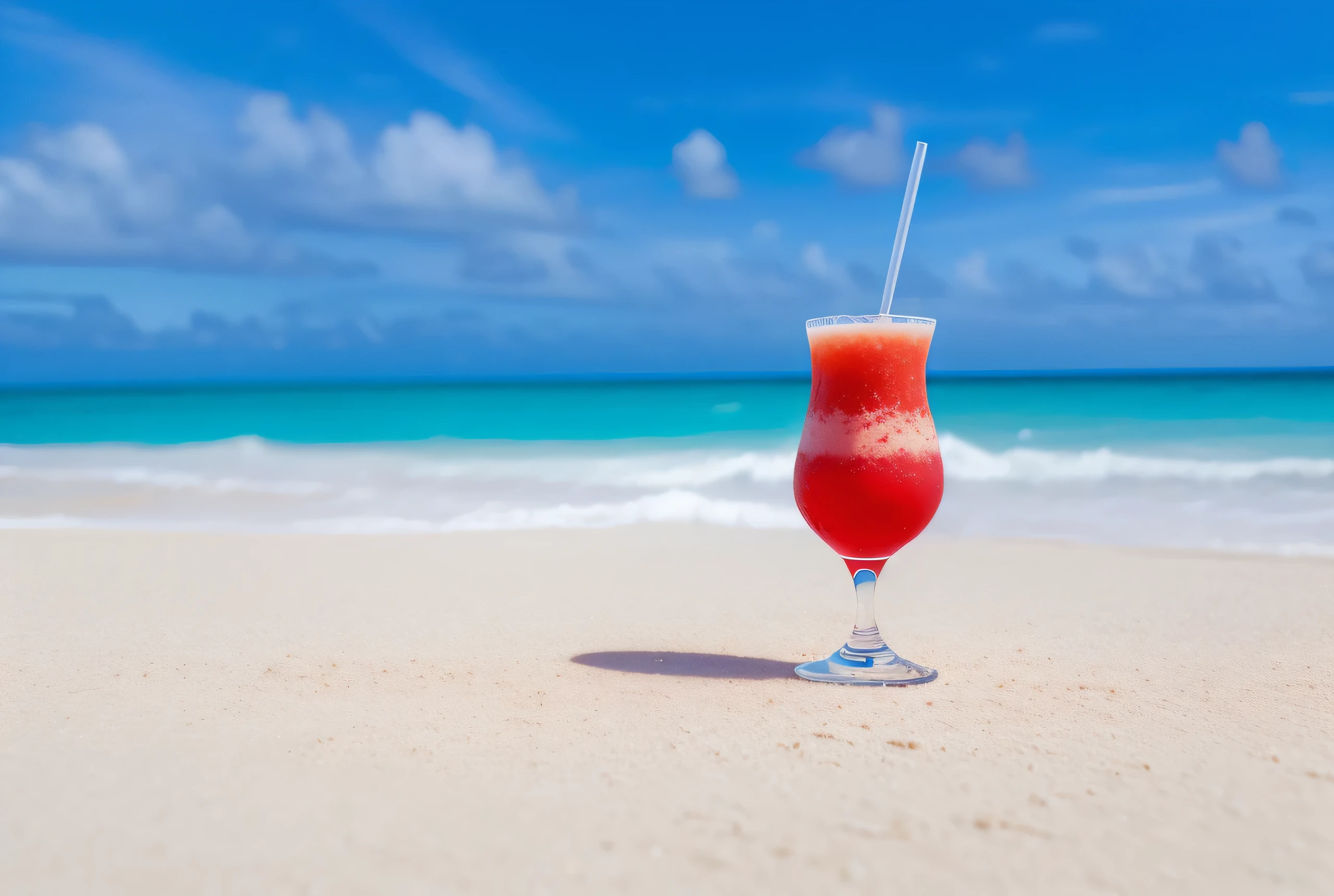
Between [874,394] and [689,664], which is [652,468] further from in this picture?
[874,394]

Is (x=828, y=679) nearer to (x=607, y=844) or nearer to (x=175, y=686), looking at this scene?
(x=607, y=844)

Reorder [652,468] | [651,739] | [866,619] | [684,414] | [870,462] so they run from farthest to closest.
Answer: [684,414] < [652,468] < [866,619] < [870,462] < [651,739]

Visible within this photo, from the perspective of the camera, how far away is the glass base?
2.60m

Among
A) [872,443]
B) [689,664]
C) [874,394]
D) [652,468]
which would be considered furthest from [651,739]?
[652,468]

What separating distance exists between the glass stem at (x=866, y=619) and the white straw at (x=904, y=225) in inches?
28.6

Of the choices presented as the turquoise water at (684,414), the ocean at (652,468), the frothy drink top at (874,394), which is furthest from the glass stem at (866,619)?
the turquoise water at (684,414)

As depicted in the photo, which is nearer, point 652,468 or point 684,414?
point 652,468

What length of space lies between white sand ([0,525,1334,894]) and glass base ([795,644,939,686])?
0.06 m

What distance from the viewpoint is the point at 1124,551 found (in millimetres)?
4812

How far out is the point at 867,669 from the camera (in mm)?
2660

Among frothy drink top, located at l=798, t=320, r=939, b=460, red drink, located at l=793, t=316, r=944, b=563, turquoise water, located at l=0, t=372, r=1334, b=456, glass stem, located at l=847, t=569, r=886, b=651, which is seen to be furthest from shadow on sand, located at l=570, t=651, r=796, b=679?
turquoise water, located at l=0, t=372, r=1334, b=456

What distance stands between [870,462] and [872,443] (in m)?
0.05

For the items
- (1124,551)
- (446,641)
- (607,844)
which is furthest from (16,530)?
(1124,551)

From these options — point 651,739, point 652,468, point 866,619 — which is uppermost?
point 652,468
